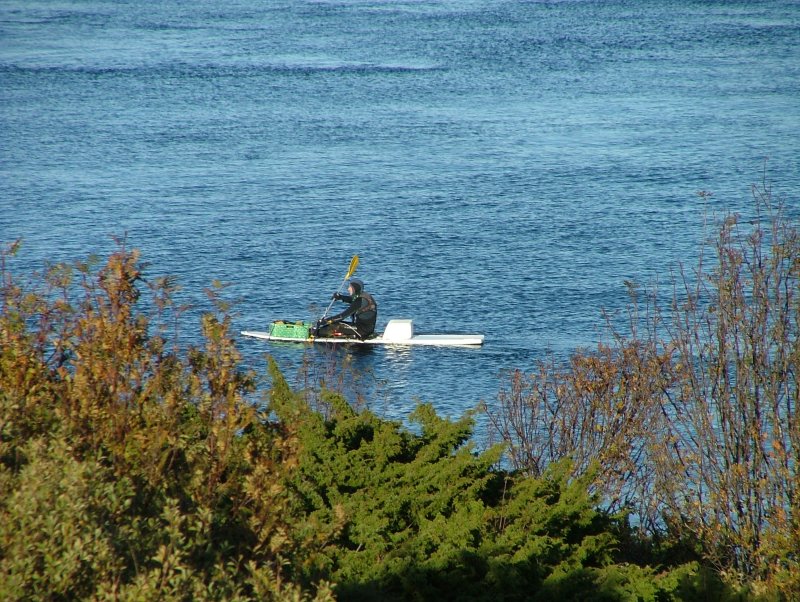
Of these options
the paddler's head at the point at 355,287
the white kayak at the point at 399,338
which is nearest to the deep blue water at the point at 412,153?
the white kayak at the point at 399,338

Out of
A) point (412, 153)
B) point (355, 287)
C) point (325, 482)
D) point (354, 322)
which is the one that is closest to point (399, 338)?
point (354, 322)

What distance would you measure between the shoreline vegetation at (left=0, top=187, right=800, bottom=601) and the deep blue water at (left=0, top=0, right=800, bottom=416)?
8912 millimetres

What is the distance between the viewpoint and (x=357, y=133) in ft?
315

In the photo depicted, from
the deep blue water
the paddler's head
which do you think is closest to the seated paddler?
the paddler's head

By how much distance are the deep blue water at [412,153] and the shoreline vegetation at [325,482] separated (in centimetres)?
891

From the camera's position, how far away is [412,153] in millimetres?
88188

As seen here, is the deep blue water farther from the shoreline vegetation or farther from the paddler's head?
the shoreline vegetation

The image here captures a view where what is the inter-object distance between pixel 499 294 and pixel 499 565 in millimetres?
41874

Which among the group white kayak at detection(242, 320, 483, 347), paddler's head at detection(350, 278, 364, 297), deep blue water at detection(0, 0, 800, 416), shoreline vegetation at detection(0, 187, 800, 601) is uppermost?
deep blue water at detection(0, 0, 800, 416)

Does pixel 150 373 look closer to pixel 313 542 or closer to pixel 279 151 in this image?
pixel 313 542

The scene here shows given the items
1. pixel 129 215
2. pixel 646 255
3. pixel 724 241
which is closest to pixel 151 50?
pixel 129 215

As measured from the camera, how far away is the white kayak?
47.1 m

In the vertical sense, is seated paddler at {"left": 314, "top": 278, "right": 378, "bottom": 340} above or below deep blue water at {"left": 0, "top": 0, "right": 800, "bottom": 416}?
below

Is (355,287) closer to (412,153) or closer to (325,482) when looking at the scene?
(325,482)
